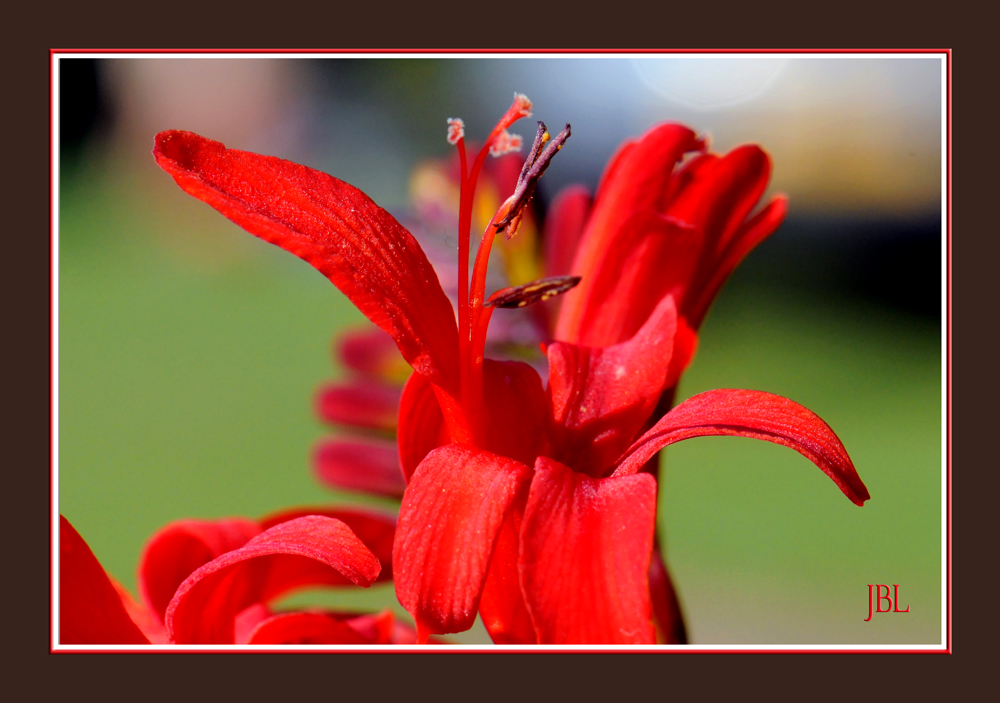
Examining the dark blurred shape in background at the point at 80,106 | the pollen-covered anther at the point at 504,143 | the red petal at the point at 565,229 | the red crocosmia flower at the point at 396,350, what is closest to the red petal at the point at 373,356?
the red crocosmia flower at the point at 396,350

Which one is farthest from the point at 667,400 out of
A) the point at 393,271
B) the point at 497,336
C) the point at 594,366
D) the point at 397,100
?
the point at 397,100

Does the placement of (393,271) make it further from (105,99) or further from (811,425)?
(105,99)

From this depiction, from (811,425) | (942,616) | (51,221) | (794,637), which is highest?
(51,221)

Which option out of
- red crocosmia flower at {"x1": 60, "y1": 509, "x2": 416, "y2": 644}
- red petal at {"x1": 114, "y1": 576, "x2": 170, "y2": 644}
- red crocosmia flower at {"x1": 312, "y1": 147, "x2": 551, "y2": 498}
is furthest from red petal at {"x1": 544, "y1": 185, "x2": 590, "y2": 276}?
red petal at {"x1": 114, "y1": 576, "x2": 170, "y2": 644}

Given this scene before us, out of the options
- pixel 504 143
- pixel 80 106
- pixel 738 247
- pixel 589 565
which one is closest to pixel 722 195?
pixel 738 247

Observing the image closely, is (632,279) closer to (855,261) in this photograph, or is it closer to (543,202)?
(543,202)

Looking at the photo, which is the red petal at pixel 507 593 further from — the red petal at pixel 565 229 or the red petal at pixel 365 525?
the red petal at pixel 565 229
